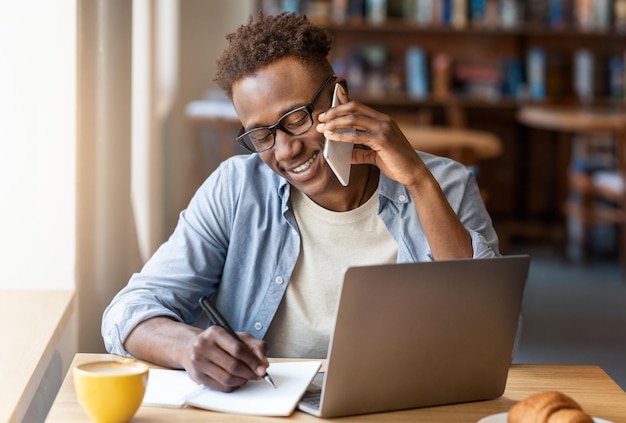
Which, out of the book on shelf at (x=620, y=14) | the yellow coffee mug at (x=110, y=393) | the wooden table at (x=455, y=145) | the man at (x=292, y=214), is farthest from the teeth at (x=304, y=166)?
the book on shelf at (x=620, y=14)

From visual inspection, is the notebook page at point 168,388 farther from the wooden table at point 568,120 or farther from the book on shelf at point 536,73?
the book on shelf at point 536,73

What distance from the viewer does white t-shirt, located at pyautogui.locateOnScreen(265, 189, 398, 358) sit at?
1.76 metres

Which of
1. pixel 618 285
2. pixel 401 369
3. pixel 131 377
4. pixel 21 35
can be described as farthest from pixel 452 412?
pixel 618 285

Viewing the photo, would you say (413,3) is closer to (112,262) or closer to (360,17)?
(360,17)

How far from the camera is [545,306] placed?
4.75 meters

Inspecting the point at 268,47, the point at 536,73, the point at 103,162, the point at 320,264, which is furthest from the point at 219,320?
the point at 536,73

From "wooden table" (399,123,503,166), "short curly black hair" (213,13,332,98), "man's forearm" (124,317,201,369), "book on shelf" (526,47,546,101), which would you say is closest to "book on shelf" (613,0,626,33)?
"book on shelf" (526,47,546,101)

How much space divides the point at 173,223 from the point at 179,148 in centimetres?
66

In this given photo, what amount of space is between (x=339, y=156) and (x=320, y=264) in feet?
0.77

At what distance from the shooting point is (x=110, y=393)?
114cm

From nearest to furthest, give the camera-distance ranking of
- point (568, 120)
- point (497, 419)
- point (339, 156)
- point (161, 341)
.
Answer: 1. point (497, 419)
2. point (161, 341)
3. point (339, 156)
4. point (568, 120)

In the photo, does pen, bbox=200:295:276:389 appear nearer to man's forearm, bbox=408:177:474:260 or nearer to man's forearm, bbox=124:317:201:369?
man's forearm, bbox=124:317:201:369

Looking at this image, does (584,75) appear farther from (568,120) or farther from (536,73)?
(568,120)

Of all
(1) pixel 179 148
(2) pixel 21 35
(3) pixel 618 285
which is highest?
(2) pixel 21 35
